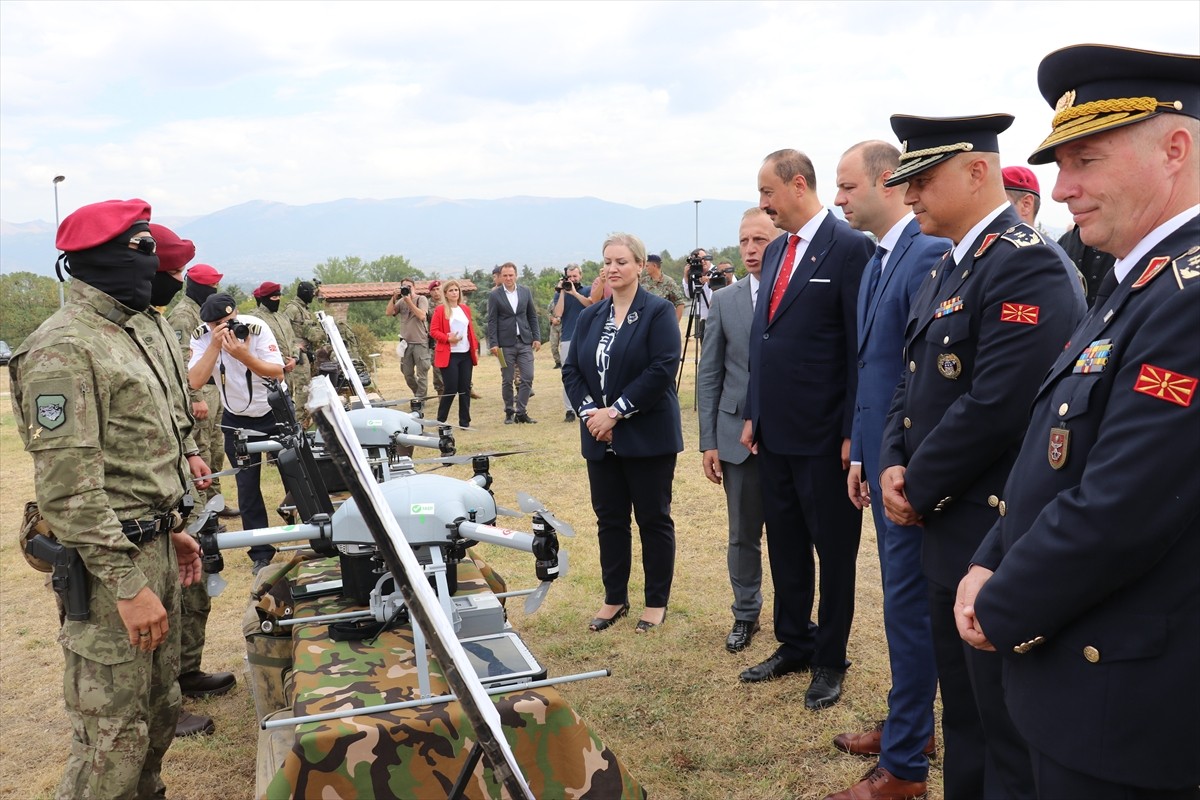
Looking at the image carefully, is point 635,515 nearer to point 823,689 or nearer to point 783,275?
point 823,689

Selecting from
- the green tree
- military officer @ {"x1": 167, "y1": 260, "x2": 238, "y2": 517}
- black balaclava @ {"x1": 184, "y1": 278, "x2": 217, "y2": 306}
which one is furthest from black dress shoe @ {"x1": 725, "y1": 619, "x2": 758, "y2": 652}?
the green tree

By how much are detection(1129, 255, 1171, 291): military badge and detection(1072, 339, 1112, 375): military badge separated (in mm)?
116

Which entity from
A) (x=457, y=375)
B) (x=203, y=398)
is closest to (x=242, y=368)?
(x=203, y=398)

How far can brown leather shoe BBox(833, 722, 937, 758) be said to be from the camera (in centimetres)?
357

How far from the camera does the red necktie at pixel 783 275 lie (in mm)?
4020

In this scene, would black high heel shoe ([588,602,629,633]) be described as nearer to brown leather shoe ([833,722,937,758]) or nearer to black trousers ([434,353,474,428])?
brown leather shoe ([833,722,937,758])

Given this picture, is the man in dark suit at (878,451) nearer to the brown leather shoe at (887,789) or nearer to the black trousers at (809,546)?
the brown leather shoe at (887,789)

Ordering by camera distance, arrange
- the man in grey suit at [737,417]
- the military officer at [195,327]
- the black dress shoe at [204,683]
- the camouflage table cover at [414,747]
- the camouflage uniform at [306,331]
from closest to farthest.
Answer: the camouflage table cover at [414,747]
the black dress shoe at [204,683]
the man in grey suit at [737,417]
the military officer at [195,327]
the camouflage uniform at [306,331]

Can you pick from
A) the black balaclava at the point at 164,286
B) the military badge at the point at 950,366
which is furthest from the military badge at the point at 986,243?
the black balaclava at the point at 164,286

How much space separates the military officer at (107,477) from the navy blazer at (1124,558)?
8.25 feet

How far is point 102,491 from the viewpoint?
2.70 meters

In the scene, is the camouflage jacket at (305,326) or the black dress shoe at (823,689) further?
the camouflage jacket at (305,326)

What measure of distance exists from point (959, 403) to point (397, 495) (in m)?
1.63

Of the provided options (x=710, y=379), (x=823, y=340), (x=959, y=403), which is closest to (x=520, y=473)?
(x=710, y=379)
